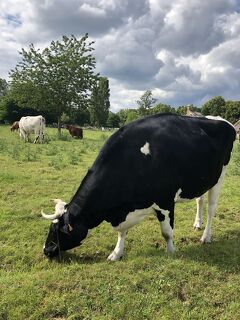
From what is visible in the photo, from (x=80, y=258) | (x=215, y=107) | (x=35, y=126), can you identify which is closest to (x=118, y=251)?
(x=80, y=258)

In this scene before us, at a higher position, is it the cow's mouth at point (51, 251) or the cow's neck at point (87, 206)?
the cow's neck at point (87, 206)

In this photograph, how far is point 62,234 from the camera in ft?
18.4

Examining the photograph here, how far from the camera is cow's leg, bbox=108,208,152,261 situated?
568cm

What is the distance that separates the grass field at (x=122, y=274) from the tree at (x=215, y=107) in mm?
96023

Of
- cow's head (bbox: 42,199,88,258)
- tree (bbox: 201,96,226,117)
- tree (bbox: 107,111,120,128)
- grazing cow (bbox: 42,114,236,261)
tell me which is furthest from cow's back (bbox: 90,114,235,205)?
tree (bbox: 201,96,226,117)

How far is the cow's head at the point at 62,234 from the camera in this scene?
5.56 metres

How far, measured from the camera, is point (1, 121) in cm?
6369

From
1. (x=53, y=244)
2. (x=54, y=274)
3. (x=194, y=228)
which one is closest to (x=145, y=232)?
(x=194, y=228)

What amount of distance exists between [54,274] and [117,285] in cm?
90

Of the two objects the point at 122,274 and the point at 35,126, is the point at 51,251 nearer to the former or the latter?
the point at 122,274

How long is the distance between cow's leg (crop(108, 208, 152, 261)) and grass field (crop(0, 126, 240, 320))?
0.15m

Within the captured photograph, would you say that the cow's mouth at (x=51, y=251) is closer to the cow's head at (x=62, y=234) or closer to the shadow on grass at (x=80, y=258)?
the cow's head at (x=62, y=234)

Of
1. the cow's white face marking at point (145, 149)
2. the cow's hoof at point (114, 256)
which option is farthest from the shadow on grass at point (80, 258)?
the cow's white face marking at point (145, 149)

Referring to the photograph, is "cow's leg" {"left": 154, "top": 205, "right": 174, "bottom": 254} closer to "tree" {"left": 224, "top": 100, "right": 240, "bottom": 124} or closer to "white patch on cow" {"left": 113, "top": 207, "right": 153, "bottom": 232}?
"white patch on cow" {"left": 113, "top": 207, "right": 153, "bottom": 232}
